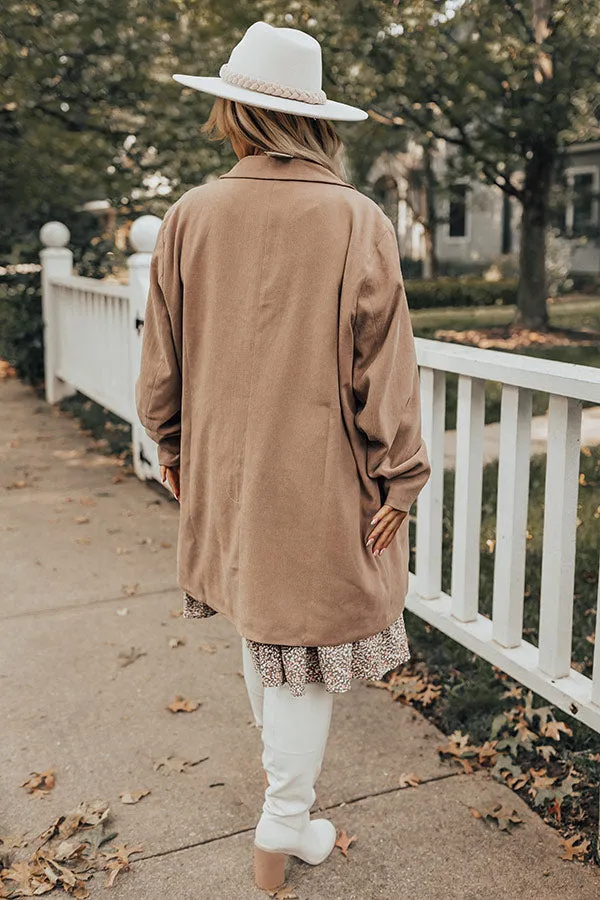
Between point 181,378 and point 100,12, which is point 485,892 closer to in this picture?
point 181,378

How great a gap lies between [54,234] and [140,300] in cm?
289

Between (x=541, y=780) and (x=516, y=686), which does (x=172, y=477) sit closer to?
(x=541, y=780)

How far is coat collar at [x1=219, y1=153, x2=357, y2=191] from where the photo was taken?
6.90 ft

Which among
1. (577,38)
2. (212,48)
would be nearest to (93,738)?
(212,48)

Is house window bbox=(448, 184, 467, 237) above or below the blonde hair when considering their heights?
above

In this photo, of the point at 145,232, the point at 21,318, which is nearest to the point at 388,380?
the point at 145,232

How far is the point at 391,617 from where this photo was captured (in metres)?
2.29

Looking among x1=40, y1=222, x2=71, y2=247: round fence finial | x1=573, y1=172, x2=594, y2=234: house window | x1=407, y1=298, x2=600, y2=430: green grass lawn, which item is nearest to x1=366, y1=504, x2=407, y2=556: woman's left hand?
x1=407, y1=298, x2=600, y2=430: green grass lawn

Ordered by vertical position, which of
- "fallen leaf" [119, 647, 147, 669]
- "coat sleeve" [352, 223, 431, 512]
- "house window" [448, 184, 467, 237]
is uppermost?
"house window" [448, 184, 467, 237]

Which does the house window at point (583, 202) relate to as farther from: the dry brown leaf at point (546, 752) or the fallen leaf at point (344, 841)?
the fallen leaf at point (344, 841)

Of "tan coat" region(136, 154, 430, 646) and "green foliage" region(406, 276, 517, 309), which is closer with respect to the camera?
"tan coat" region(136, 154, 430, 646)

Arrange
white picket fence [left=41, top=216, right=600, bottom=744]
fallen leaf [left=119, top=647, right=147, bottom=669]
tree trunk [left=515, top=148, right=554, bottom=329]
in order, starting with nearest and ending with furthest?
white picket fence [left=41, top=216, right=600, bottom=744], fallen leaf [left=119, top=647, right=147, bottom=669], tree trunk [left=515, top=148, right=554, bottom=329]

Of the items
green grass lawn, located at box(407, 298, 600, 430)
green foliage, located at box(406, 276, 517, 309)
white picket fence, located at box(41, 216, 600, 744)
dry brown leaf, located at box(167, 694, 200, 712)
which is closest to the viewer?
white picket fence, located at box(41, 216, 600, 744)

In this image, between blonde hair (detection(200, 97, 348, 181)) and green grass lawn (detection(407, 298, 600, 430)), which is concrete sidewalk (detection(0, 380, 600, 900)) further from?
green grass lawn (detection(407, 298, 600, 430))
